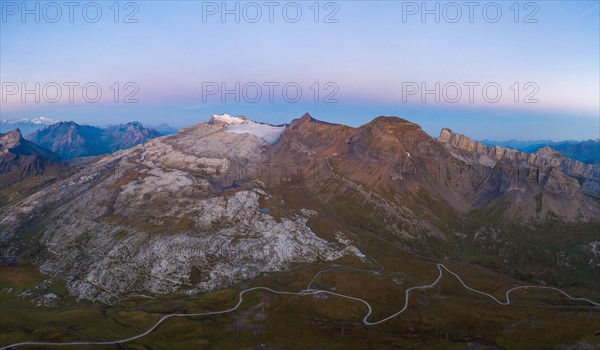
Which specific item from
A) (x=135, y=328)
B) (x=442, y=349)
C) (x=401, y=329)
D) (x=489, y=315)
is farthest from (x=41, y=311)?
(x=489, y=315)

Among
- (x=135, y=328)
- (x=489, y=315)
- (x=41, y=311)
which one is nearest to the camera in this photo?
(x=135, y=328)

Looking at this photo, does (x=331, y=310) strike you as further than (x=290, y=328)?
Yes

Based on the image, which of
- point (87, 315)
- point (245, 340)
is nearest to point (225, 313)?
point (245, 340)

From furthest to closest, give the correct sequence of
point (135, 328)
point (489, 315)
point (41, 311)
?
point (41, 311)
point (489, 315)
point (135, 328)

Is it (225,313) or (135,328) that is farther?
(225,313)

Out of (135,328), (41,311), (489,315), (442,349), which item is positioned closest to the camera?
(442,349)

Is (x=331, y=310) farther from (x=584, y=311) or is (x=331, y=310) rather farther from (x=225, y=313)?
(x=584, y=311)

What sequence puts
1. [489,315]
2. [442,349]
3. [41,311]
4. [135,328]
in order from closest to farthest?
[442,349] → [135,328] → [489,315] → [41,311]

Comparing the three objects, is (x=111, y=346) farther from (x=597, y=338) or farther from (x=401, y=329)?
(x=597, y=338)

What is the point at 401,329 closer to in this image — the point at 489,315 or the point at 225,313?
the point at 489,315
